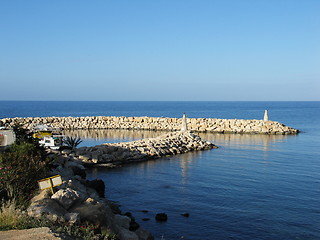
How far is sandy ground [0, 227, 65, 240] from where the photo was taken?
7686mm

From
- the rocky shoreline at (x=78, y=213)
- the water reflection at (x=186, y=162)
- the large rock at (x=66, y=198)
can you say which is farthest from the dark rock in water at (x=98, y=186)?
the large rock at (x=66, y=198)

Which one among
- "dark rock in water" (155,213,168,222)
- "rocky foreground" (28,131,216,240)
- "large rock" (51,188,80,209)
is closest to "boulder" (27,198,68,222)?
"rocky foreground" (28,131,216,240)

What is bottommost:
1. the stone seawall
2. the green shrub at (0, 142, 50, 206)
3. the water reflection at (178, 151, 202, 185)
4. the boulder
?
the water reflection at (178, 151, 202, 185)

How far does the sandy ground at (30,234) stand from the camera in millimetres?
7686

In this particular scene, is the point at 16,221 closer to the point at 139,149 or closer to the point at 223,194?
the point at 223,194

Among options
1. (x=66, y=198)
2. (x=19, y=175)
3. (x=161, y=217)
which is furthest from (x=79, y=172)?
(x=66, y=198)

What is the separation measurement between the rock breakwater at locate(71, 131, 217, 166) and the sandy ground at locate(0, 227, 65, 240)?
17.3m

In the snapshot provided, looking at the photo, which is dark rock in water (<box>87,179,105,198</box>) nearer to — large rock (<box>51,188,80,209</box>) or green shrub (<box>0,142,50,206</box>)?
green shrub (<box>0,142,50,206</box>)

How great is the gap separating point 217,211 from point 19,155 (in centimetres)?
849

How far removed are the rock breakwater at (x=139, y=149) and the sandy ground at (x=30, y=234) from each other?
56.9 feet

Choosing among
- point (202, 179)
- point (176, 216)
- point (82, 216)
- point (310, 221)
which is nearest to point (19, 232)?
point (82, 216)

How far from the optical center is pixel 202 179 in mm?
21609

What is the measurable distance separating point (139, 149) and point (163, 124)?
25204 mm

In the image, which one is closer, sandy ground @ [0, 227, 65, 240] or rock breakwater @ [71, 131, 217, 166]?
sandy ground @ [0, 227, 65, 240]
